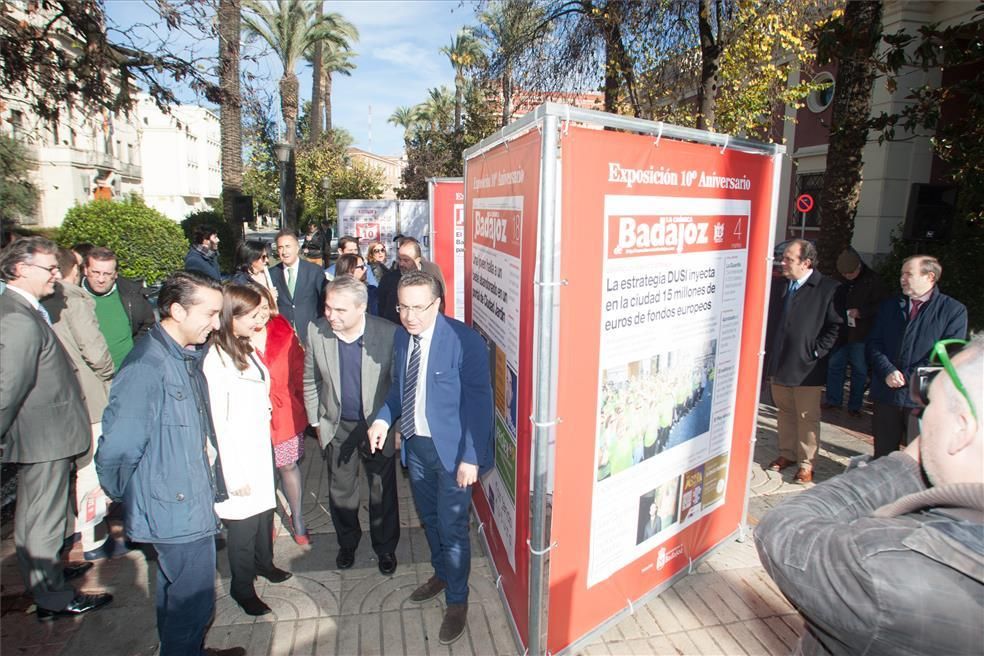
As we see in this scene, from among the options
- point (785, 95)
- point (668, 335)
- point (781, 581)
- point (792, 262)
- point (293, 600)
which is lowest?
point (293, 600)

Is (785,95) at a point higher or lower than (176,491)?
higher

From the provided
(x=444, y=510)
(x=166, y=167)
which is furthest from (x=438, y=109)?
(x=166, y=167)

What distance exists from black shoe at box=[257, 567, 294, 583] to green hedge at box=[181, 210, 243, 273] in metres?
12.8

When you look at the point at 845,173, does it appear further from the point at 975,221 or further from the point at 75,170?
the point at 75,170

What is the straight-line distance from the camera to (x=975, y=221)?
7.59 m

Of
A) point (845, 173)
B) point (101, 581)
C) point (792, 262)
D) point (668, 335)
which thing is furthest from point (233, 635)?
point (845, 173)

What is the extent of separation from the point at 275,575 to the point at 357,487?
2.38 feet

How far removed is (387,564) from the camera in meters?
3.54

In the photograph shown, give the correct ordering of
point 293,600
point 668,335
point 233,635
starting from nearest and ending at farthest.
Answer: point 668,335 < point 233,635 < point 293,600

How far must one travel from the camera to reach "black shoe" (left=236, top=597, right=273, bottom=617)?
307 cm

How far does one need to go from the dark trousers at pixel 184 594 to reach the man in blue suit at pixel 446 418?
37.6 inches

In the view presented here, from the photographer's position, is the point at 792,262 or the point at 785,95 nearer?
the point at 792,262

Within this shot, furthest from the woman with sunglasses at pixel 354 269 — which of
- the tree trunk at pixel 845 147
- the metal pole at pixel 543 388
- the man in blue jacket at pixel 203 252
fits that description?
the tree trunk at pixel 845 147

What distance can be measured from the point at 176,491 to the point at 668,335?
232 cm
